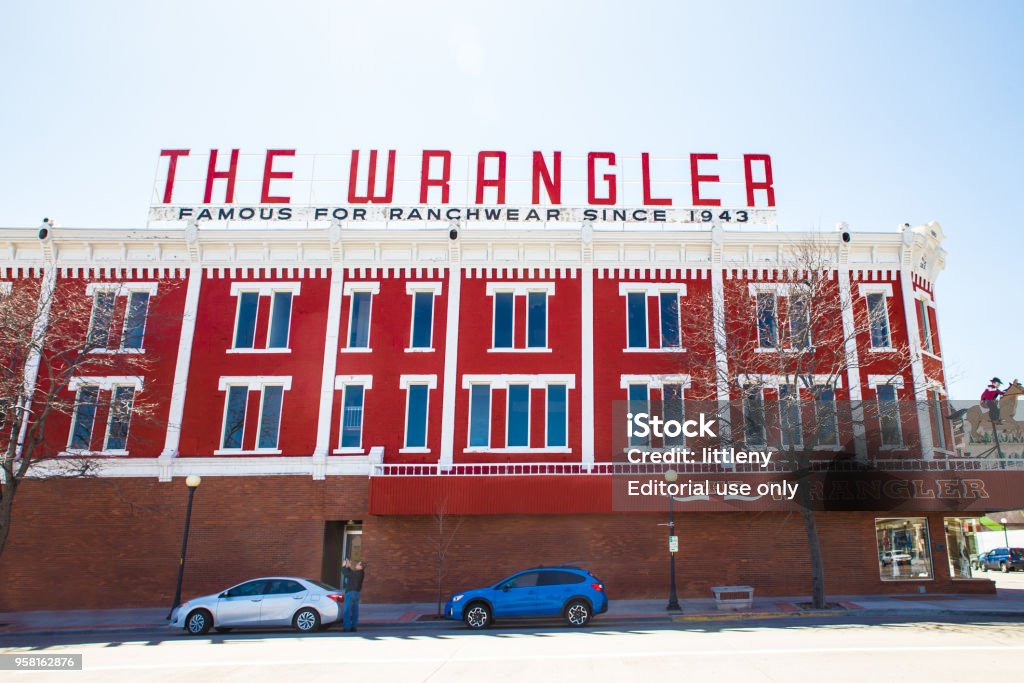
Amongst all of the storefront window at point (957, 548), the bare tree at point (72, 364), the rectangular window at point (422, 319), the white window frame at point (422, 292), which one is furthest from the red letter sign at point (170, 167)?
the storefront window at point (957, 548)

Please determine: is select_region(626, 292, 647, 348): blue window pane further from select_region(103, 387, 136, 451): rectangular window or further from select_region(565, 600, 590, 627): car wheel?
select_region(103, 387, 136, 451): rectangular window

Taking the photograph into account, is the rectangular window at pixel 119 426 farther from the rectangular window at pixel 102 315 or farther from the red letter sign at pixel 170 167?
the red letter sign at pixel 170 167

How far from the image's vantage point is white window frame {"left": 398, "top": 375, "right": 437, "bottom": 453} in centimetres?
2508

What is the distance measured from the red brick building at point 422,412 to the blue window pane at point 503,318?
0.31 feet

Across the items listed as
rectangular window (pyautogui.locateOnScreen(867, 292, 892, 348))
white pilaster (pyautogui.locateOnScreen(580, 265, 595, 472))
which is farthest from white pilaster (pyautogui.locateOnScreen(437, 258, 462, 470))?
rectangular window (pyautogui.locateOnScreen(867, 292, 892, 348))

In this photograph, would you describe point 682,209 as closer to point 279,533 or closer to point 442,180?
point 442,180

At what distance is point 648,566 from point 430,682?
1400 centimetres

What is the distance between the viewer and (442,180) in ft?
94.4

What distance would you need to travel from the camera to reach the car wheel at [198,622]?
18142 millimetres

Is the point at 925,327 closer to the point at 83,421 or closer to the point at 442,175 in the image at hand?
the point at 442,175

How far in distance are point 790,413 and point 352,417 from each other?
14.6 m

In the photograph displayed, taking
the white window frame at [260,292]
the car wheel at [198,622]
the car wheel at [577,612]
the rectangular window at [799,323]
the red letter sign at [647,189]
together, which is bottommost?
the car wheel at [198,622]

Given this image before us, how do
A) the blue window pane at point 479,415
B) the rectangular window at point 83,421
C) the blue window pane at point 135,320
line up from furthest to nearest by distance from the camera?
the blue window pane at point 135,320 < the blue window pane at point 479,415 < the rectangular window at point 83,421

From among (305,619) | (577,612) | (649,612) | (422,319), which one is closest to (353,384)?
(422,319)
